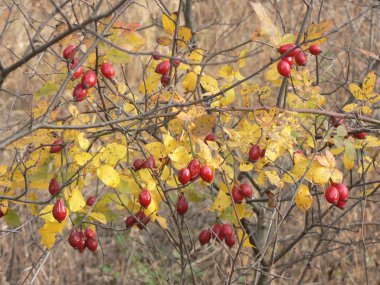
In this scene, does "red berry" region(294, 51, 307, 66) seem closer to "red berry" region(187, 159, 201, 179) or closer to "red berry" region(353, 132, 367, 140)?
"red berry" region(353, 132, 367, 140)

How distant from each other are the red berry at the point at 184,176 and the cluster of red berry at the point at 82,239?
457 millimetres

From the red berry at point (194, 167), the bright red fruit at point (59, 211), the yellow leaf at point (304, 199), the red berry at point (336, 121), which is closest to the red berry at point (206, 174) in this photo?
the red berry at point (194, 167)

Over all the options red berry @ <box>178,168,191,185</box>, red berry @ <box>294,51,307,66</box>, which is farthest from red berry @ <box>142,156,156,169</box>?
red berry @ <box>294,51,307,66</box>

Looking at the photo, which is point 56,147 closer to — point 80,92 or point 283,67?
point 80,92

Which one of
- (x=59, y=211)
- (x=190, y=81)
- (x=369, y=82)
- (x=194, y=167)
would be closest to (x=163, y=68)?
(x=190, y=81)

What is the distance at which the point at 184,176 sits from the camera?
196 centimetres

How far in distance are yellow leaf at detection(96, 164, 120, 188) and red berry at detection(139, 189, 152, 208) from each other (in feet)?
0.49

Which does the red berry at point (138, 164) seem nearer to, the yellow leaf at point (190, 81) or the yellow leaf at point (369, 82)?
the yellow leaf at point (190, 81)

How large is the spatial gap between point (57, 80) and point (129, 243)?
2.54 m

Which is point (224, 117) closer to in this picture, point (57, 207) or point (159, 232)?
point (57, 207)

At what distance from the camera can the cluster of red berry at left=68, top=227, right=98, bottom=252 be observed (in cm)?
217

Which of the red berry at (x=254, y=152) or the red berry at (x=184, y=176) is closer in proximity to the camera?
the red berry at (x=184, y=176)

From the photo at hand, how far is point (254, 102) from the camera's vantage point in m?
5.68

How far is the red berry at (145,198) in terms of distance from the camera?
2.03 m
